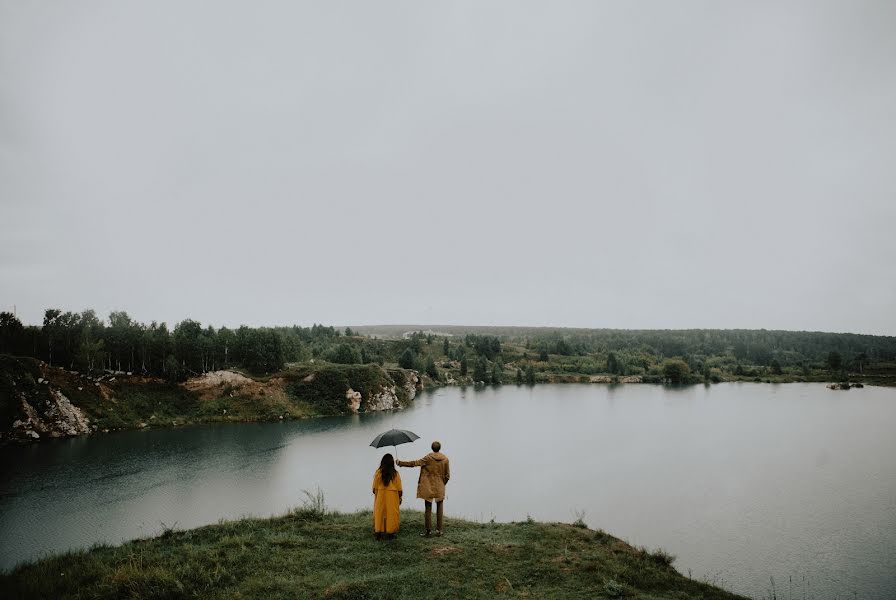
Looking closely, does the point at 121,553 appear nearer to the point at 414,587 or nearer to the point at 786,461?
the point at 414,587

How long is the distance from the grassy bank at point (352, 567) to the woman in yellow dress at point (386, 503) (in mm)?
407

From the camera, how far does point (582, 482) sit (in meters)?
35.5

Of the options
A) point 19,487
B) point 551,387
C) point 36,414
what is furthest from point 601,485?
point 551,387

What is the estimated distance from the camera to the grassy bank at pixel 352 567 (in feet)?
31.3

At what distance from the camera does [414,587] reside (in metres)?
9.57

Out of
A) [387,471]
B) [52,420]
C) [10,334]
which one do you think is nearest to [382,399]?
[52,420]

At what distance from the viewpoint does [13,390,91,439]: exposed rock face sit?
5175cm

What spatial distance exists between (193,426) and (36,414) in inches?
688

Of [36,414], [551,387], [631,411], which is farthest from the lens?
[551,387]

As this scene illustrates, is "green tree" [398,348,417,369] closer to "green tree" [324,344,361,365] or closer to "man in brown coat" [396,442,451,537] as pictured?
"green tree" [324,344,361,365]

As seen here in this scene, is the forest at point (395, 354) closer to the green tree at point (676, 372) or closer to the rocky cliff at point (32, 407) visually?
the green tree at point (676, 372)

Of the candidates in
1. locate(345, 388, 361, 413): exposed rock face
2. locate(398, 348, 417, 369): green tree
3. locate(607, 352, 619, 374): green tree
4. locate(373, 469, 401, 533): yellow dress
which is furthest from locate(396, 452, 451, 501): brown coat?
locate(607, 352, 619, 374): green tree

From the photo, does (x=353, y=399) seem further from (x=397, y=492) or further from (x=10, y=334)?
(x=397, y=492)

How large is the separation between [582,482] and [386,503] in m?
27.5
